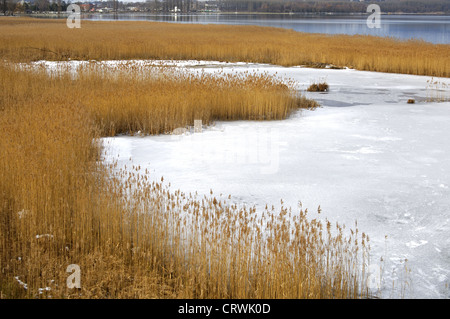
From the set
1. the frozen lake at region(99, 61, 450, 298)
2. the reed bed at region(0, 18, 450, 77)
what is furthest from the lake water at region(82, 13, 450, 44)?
the frozen lake at region(99, 61, 450, 298)

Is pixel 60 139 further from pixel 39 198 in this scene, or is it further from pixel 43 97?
pixel 43 97

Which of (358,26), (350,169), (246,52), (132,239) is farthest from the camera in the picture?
(358,26)

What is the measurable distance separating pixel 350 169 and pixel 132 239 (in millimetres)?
3827

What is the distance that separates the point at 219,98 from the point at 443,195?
5978mm

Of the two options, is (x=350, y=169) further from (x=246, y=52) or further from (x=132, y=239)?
(x=246, y=52)

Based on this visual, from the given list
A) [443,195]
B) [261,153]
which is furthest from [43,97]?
[443,195]

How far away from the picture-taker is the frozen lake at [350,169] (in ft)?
15.4

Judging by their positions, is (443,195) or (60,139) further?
(60,139)

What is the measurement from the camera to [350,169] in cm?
726

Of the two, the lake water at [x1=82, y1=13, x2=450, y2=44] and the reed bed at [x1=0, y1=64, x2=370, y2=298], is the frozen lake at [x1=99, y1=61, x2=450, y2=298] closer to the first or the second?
the reed bed at [x1=0, y1=64, x2=370, y2=298]

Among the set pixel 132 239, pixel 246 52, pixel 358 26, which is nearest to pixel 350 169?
pixel 132 239

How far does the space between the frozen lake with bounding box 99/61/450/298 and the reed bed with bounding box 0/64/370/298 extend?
1.40 feet

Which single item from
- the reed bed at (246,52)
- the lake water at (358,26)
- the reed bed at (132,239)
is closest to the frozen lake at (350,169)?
the reed bed at (132,239)
